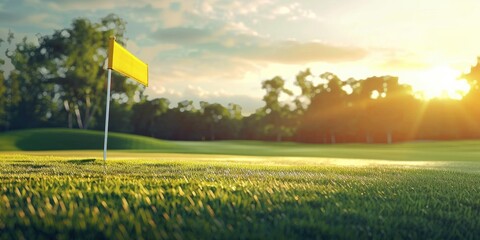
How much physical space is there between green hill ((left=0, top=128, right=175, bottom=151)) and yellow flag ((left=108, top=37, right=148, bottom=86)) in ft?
91.8

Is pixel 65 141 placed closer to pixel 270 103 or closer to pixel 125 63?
pixel 125 63

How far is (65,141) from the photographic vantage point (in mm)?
42281

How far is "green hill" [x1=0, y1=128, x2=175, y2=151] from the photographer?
40.3 meters

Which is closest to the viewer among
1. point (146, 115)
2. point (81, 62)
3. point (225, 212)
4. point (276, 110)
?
point (225, 212)

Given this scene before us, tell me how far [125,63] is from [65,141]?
31.4m

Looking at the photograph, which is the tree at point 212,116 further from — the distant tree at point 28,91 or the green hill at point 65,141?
the green hill at point 65,141

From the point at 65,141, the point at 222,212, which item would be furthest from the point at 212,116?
the point at 222,212

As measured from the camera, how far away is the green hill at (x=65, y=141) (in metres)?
40.3

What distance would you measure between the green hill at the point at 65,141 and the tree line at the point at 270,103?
22.0m

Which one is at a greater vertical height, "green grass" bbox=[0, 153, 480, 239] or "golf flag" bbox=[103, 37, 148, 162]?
"golf flag" bbox=[103, 37, 148, 162]

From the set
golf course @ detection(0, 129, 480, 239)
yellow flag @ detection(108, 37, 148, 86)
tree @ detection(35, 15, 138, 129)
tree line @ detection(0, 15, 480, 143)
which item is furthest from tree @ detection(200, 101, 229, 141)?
golf course @ detection(0, 129, 480, 239)

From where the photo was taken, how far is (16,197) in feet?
17.7

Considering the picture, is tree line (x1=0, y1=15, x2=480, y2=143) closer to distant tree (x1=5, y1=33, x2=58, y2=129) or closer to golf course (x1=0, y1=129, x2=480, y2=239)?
distant tree (x1=5, y1=33, x2=58, y2=129)

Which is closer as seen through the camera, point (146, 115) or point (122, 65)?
point (122, 65)
